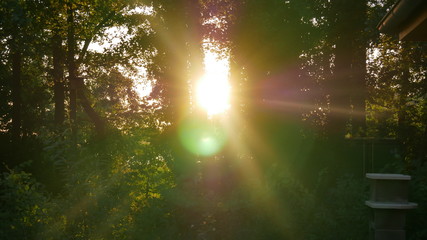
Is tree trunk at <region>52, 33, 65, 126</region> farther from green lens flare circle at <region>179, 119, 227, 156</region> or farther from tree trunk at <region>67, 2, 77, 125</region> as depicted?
green lens flare circle at <region>179, 119, 227, 156</region>

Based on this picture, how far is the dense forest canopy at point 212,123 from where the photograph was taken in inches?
365

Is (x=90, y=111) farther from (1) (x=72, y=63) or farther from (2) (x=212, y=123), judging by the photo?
(2) (x=212, y=123)

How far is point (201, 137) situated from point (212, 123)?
142cm

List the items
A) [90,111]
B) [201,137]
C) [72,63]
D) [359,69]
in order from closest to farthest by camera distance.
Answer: [201,137] → [359,69] → [72,63] → [90,111]

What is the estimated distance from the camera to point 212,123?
21797 mm

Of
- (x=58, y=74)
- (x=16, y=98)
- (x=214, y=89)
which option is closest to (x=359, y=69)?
(x=214, y=89)

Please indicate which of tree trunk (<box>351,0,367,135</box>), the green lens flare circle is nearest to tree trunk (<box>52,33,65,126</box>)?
the green lens flare circle

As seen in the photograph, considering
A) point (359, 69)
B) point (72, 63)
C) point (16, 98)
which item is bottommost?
point (16, 98)

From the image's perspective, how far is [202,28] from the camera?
2364 centimetres

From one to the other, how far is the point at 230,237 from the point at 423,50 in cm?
814

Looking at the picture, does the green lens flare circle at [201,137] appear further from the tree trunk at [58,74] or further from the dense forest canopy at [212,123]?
the tree trunk at [58,74]

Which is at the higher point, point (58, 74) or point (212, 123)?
point (58, 74)

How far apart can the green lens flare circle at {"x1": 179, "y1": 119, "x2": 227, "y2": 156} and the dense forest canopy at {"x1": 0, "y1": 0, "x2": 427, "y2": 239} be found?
95 mm

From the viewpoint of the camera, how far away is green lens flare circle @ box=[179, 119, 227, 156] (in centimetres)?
1917
